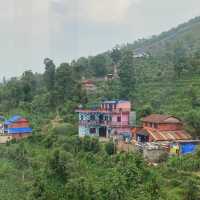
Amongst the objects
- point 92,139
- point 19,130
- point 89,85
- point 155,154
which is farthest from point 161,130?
point 89,85

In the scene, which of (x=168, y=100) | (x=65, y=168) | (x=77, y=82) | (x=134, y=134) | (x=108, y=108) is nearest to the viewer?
(x=65, y=168)

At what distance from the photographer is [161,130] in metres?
27.8

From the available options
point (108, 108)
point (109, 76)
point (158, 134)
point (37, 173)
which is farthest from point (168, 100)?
point (37, 173)

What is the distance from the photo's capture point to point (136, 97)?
36719 millimetres

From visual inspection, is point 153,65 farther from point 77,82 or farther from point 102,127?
point 102,127

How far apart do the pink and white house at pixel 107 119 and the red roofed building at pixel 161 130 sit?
2.07 m

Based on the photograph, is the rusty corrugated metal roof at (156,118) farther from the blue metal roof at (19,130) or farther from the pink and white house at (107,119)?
the blue metal roof at (19,130)

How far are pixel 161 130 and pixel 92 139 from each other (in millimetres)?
4376

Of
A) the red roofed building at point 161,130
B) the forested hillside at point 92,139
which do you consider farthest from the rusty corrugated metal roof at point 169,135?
the forested hillside at point 92,139

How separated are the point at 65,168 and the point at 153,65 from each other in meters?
26.0

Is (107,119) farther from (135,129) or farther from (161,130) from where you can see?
(161,130)

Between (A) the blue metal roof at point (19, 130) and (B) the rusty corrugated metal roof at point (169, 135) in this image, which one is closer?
(B) the rusty corrugated metal roof at point (169, 135)

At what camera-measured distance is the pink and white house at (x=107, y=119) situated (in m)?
30.6

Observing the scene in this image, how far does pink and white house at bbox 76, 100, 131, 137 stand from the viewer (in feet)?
100
